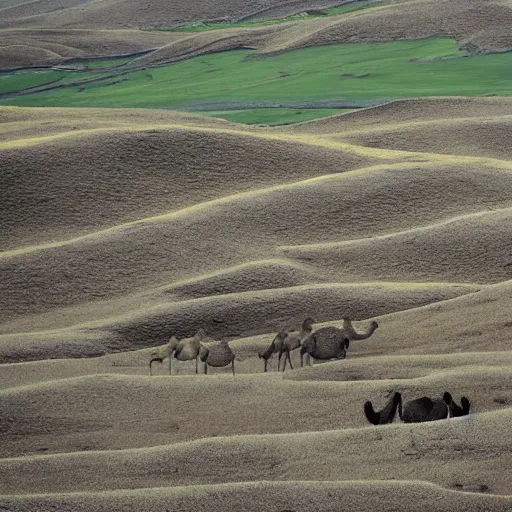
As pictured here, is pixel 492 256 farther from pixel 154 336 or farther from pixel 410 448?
pixel 410 448

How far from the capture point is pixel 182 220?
2294 cm

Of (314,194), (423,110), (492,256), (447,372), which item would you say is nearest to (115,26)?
(423,110)

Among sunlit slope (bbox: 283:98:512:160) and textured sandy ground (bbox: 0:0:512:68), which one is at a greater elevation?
textured sandy ground (bbox: 0:0:512:68)

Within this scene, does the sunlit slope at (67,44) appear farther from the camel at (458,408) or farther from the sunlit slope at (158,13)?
the camel at (458,408)

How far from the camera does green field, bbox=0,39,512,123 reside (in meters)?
38.9

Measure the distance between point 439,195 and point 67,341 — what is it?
9.76m

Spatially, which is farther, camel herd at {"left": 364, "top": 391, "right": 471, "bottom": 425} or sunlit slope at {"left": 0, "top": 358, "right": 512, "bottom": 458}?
sunlit slope at {"left": 0, "top": 358, "right": 512, "bottom": 458}

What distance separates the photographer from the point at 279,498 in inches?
384

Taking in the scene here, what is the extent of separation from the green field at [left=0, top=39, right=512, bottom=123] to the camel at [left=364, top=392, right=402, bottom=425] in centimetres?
2434

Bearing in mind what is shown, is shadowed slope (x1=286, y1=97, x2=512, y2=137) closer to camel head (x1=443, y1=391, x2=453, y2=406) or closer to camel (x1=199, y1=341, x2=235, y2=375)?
camel (x1=199, y1=341, x2=235, y2=375)

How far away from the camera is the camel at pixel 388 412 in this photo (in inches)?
455

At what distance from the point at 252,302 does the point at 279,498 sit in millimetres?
8496

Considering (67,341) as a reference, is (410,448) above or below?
below

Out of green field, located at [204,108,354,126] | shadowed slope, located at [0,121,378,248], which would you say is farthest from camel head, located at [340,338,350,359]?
green field, located at [204,108,354,126]
